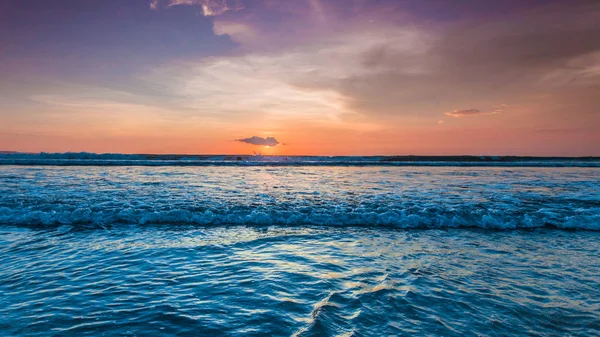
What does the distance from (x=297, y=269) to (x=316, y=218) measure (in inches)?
179

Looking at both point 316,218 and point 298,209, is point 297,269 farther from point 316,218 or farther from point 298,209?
point 298,209

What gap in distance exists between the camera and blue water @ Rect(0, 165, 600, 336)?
399cm

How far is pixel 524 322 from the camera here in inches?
159

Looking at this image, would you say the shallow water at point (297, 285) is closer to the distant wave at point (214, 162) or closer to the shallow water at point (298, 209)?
the shallow water at point (298, 209)

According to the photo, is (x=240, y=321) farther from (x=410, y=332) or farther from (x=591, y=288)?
(x=591, y=288)

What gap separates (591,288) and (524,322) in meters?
2.22

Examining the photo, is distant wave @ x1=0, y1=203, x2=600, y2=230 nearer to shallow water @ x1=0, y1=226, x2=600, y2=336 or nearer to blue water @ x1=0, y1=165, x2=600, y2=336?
blue water @ x1=0, y1=165, x2=600, y2=336

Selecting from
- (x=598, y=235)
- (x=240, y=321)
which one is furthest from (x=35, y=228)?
(x=598, y=235)

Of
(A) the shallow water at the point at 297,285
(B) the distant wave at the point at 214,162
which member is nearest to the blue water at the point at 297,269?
(A) the shallow water at the point at 297,285

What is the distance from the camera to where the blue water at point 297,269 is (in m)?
3.99

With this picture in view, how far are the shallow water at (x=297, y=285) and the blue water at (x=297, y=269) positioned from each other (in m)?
0.03

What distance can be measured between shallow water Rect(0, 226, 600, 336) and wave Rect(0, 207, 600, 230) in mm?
1536

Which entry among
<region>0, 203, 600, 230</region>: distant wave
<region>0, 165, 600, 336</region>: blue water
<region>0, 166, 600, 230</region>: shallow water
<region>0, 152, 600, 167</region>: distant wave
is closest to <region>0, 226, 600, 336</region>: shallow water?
<region>0, 165, 600, 336</region>: blue water

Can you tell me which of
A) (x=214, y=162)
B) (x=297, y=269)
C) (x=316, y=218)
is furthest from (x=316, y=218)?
(x=214, y=162)
